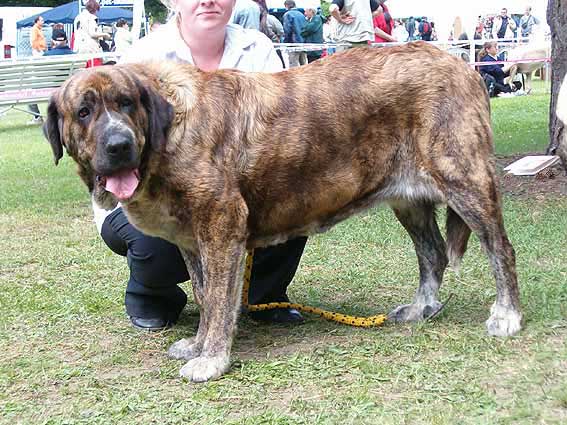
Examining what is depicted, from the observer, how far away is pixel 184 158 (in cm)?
365

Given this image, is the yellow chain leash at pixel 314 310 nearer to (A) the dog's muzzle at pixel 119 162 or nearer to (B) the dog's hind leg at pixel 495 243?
(B) the dog's hind leg at pixel 495 243

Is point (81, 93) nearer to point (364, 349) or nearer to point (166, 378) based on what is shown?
point (166, 378)

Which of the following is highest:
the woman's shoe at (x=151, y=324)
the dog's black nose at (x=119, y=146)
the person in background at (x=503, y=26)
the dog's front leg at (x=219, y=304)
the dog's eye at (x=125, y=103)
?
the dog's eye at (x=125, y=103)

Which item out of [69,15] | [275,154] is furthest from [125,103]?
[69,15]

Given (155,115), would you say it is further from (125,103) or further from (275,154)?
(275,154)

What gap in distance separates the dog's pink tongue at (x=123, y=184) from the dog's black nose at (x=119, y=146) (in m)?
0.15

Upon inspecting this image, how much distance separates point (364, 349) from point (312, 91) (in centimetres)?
129

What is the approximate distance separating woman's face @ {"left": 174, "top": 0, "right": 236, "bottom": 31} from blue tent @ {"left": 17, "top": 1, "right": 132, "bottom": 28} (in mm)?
32664

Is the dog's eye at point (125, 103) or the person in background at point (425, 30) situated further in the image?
the person in background at point (425, 30)

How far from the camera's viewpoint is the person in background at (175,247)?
4.30 meters

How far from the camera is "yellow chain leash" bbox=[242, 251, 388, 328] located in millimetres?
4379

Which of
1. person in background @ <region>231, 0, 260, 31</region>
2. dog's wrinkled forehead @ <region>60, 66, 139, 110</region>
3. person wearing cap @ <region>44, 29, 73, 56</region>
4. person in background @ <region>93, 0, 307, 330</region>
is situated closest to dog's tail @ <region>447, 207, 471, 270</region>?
person in background @ <region>93, 0, 307, 330</region>

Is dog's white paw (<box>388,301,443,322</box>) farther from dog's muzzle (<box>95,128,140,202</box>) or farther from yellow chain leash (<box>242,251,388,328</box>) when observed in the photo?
dog's muzzle (<box>95,128,140,202</box>)

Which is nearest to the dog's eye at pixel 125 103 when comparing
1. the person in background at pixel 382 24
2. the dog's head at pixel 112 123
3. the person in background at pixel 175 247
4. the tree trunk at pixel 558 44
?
the dog's head at pixel 112 123
